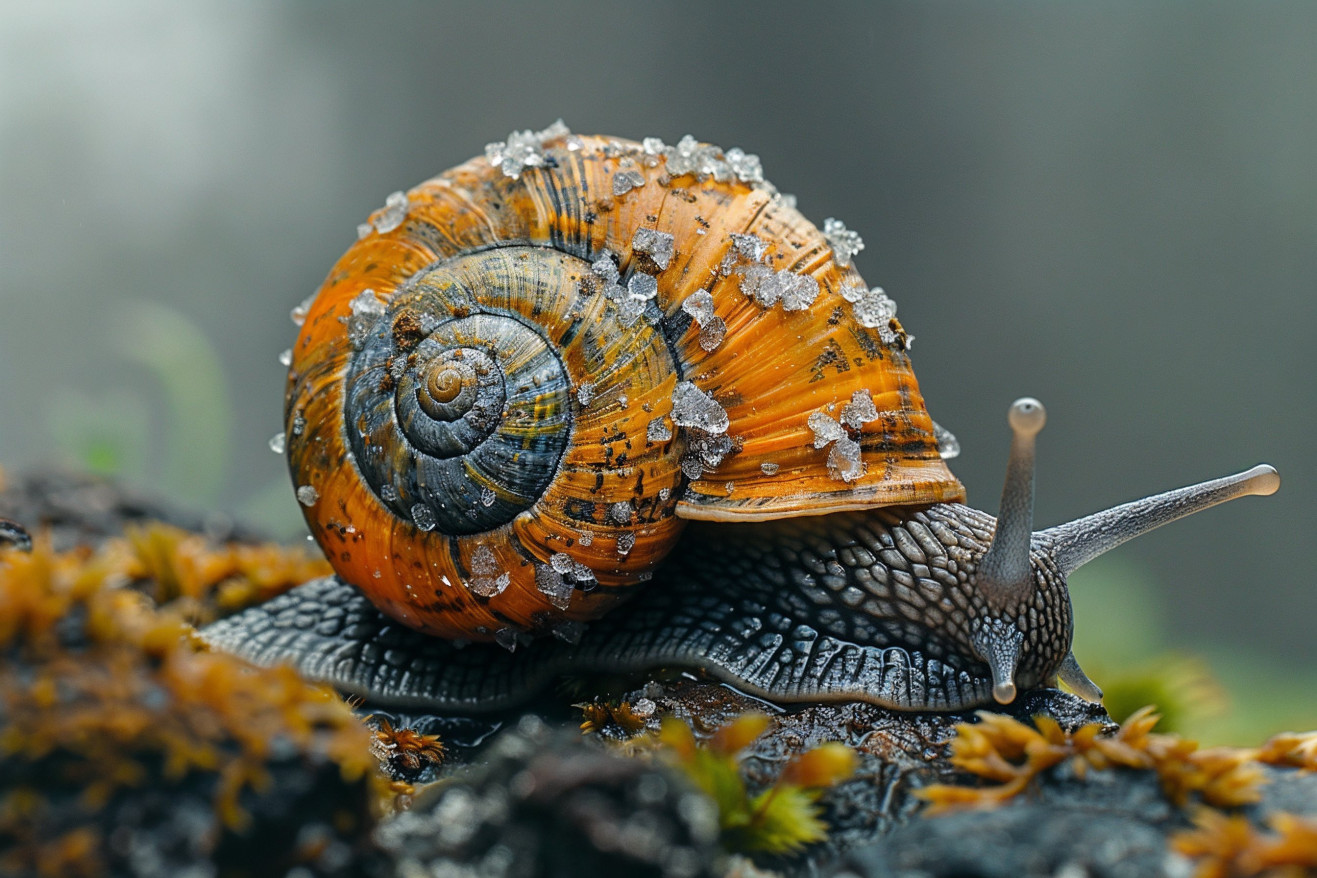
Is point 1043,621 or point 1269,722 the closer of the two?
point 1043,621

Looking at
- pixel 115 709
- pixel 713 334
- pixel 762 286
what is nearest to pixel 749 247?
pixel 762 286

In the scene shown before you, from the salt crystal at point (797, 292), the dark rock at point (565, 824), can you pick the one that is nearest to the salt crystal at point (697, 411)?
the salt crystal at point (797, 292)

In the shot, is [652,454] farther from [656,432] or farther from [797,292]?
[797,292]

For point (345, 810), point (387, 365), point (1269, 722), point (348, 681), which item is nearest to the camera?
point (345, 810)

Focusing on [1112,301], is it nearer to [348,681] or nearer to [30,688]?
[348,681]

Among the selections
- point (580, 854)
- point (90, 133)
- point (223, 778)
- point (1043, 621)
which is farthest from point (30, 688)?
point (90, 133)

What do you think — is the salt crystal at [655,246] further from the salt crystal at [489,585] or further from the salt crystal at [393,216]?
the salt crystal at [489,585]
